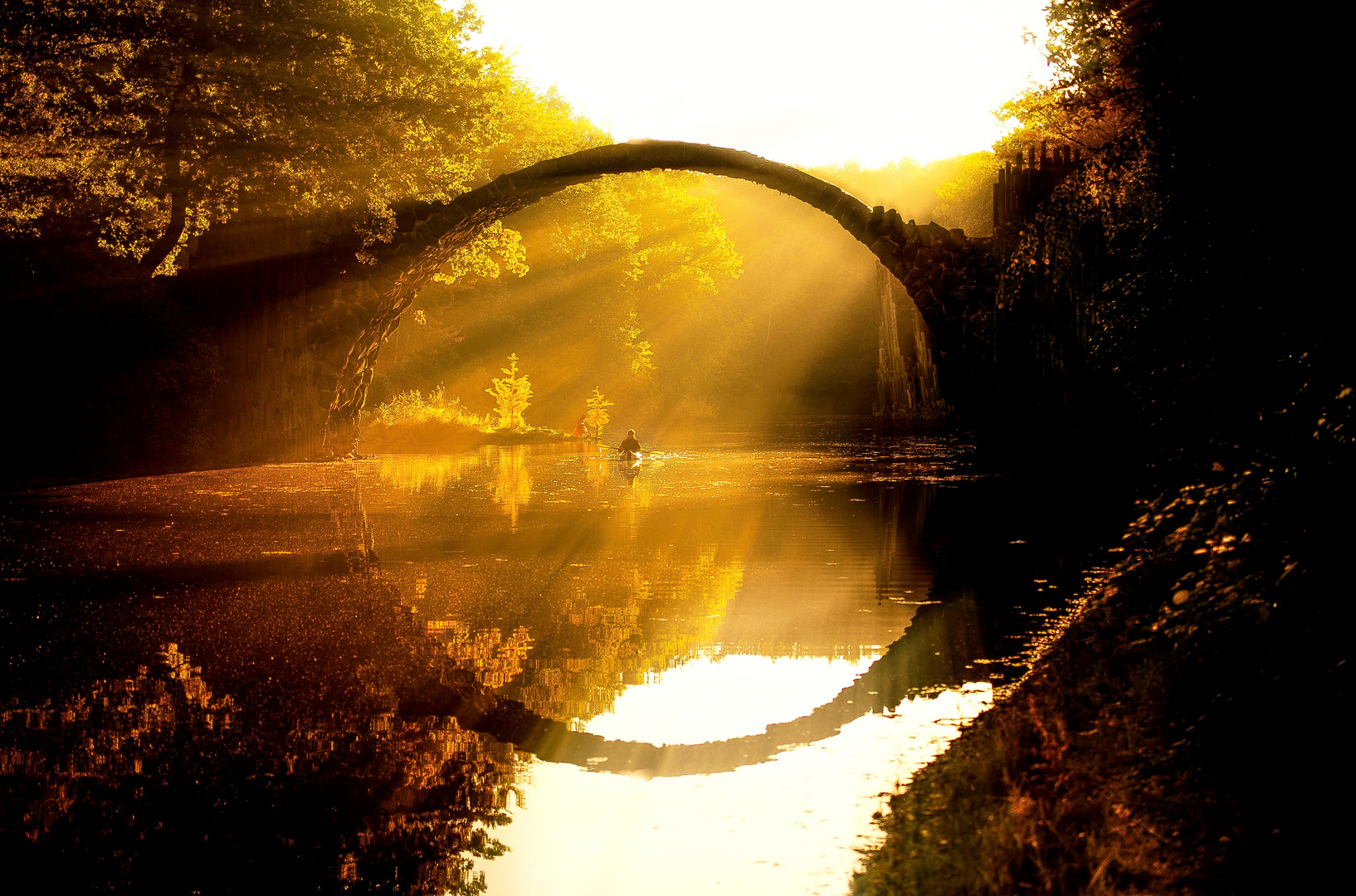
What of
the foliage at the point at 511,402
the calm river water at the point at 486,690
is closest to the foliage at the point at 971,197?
the foliage at the point at 511,402

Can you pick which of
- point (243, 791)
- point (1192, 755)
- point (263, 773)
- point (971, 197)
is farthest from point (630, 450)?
point (971, 197)

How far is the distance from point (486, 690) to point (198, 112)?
56.5ft

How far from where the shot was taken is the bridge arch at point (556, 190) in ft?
57.6

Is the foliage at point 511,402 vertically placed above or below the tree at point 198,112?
below

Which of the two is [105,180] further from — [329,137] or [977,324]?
[977,324]

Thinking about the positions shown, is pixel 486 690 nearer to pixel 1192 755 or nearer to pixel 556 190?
pixel 1192 755

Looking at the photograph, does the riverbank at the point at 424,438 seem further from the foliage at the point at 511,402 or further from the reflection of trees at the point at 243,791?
the reflection of trees at the point at 243,791

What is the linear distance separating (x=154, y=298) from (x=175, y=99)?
3.74 meters

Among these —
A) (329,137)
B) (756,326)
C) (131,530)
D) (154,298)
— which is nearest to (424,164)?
(329,137)

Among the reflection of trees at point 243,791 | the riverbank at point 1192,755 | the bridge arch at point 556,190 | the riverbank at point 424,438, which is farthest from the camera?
the riverbank at point 424,438

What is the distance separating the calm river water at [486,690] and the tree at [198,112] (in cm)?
960

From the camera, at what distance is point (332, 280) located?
2008 centimetres

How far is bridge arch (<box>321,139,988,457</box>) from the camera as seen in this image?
57.6ft

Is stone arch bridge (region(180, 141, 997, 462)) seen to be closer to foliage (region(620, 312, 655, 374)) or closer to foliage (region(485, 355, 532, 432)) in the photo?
foliage (region(485, 355, 532, 432))
